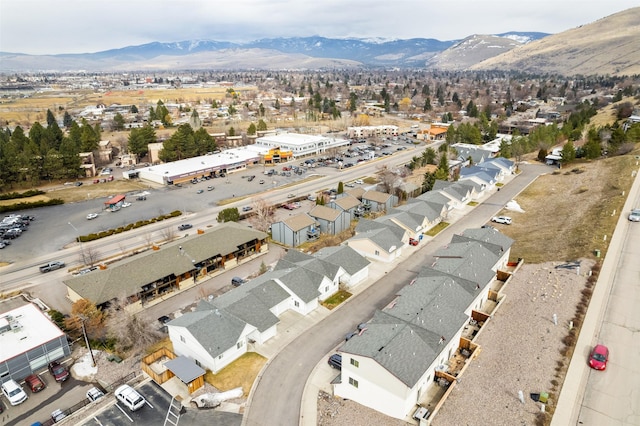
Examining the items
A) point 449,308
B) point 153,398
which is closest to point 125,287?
point 153,398

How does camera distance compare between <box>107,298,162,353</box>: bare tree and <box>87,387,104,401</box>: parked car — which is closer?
<box>87,387,104,401</box>: parked car

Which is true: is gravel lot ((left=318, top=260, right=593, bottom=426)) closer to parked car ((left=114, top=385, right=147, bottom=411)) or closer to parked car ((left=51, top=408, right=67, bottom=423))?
parked car ((left=114, top=385, right=147, bottom=411))

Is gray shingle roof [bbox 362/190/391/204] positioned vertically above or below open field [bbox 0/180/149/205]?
above

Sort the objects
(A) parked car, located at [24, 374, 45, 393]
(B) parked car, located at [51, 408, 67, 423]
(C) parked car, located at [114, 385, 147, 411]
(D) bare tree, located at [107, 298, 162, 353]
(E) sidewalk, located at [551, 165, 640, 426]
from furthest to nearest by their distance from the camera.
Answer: (D) bare tree, located at [107, 298, 162, 353] → (A) parked car, located at [24, 374, 45, 393] → (C) parked car, located at [114, 385, 147, 411] → (B) parked car, located at [51, 408, 67, 423] → (E) sidewalk, located at [551, 165, 640, 426]

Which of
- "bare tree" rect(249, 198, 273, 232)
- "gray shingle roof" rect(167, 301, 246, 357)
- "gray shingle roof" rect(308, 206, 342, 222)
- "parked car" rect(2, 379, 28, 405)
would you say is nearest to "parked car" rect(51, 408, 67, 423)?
"parked car" rect(2, 379, 28, 405)

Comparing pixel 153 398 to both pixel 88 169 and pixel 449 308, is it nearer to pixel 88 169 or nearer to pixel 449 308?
pixel 449 308
